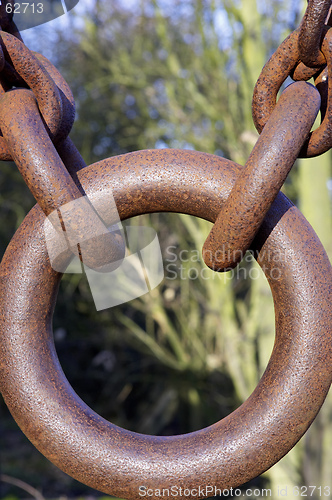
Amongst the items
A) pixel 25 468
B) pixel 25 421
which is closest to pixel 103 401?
pixel 25 468

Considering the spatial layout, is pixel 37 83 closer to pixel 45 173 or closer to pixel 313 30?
pixel 45 173

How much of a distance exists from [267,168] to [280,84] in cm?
15

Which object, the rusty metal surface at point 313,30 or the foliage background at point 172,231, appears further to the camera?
the foliage background at point 172,231

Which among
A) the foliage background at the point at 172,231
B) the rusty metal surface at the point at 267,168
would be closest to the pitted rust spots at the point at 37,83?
the rusty metal surface at the point at 267,168

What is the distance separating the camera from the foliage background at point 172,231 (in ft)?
11.4

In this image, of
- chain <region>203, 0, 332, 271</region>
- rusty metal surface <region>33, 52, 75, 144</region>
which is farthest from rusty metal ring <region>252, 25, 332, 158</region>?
rusty metal surface <region>33, 52, 75, 144</region>

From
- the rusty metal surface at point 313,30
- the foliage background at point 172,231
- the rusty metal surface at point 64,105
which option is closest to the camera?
the rusty metal surface at point 313,30

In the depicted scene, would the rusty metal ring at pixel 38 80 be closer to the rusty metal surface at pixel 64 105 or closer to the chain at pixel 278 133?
the rusty metal surface at pixel 64 105

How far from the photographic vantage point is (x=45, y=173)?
2.17 feet

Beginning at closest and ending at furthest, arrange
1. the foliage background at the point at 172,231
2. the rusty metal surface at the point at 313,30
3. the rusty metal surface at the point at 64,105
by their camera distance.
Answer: the rusty metal surface at the point at 313,30 → the rusty metal surface at the point at 64,105 → the foliage background at the point at 172,231

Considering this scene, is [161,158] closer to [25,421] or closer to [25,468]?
[25,421]

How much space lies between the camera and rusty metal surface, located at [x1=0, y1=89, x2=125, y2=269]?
0.66 m

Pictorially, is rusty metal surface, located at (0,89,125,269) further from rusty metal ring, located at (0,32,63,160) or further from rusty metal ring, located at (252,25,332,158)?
rusty metal ring, located at (252,25,332,158)

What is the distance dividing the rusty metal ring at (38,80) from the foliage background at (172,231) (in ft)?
7.76
